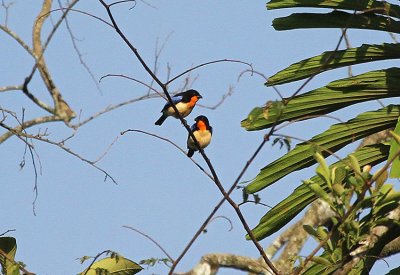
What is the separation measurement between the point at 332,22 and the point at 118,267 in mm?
1912


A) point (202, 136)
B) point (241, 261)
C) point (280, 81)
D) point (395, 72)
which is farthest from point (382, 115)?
point (241, 261)

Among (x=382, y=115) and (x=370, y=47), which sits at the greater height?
(x=370, y=47)

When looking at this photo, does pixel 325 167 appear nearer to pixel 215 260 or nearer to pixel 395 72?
pixel 395 72

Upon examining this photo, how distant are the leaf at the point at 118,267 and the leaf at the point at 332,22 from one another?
1830 millimetres

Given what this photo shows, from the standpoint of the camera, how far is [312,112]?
4.16 meters

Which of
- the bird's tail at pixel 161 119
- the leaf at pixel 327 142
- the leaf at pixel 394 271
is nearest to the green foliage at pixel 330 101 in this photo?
the leaf at pixel 327 142

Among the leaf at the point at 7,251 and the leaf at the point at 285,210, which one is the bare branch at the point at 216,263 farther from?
the leaf at the point at 7,251

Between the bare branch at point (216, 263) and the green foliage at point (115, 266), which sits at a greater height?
the bare branch at point (216, 263)

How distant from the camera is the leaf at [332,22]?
4.19 meters

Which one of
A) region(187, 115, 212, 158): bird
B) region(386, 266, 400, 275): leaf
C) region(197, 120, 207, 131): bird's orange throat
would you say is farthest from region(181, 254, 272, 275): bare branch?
region(386, 266, 400, 275): leaf

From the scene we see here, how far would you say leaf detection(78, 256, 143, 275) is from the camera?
285 centimetres

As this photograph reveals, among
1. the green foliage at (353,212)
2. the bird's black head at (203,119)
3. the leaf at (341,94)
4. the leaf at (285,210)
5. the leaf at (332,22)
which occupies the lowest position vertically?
the green foliage at (353,212)

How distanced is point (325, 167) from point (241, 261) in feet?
15.1

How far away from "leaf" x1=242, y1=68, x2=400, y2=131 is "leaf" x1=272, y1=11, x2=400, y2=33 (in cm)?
23
